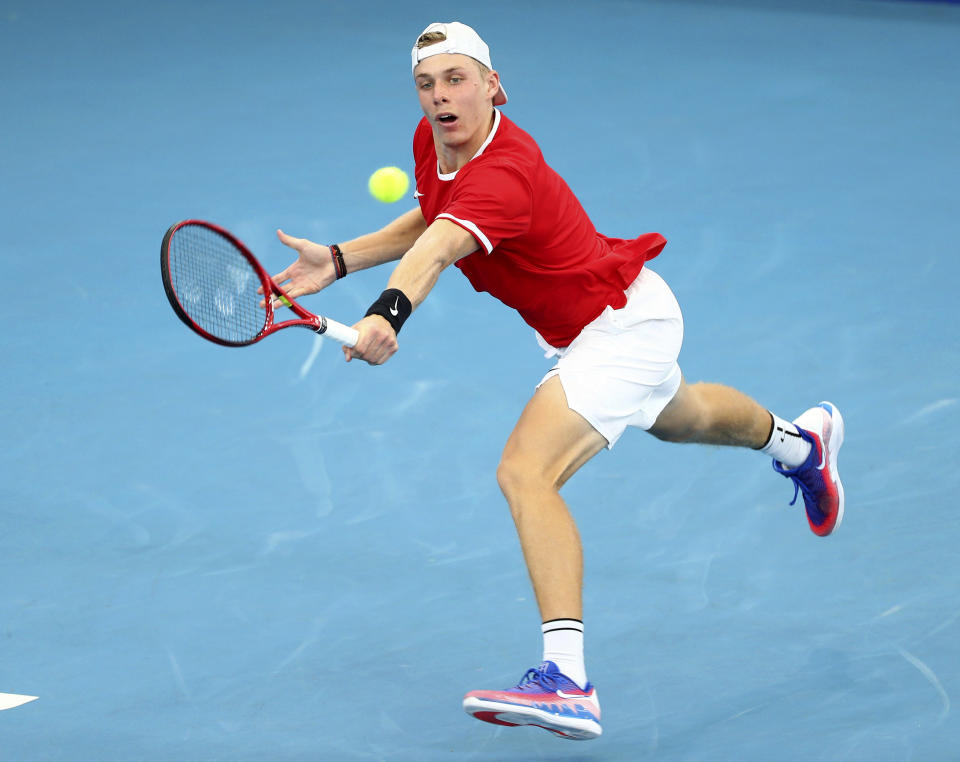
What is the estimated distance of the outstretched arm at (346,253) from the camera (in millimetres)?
3783

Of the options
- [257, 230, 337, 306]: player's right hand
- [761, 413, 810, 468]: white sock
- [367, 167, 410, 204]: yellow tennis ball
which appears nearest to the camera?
[257, 230, 337, 306]: player's right hand

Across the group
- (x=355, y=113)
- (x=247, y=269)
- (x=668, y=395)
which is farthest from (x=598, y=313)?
(x=355, y=113)

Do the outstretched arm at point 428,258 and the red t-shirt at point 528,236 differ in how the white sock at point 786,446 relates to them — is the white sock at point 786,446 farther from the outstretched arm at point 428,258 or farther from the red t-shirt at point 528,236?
the outstretched arm at point 428,258

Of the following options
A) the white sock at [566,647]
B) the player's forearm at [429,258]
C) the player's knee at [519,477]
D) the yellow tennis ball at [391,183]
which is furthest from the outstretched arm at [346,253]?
the yellow tennis ball at [391,183]

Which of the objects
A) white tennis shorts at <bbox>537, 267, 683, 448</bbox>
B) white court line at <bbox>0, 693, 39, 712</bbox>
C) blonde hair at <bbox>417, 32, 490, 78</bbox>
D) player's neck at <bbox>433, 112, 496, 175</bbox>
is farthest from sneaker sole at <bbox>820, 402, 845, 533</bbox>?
white court line at <bbox>0, 693, 39, 712</bbox>

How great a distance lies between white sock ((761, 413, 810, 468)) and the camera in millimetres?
4215

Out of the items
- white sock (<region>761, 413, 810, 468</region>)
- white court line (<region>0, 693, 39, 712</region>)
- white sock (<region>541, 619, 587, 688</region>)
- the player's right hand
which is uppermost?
the player's right hand

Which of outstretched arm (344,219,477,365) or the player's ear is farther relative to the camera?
the player's ear

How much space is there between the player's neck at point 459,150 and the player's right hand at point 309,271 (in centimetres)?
41

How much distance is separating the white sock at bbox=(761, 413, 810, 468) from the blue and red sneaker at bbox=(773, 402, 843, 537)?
0.02 metres

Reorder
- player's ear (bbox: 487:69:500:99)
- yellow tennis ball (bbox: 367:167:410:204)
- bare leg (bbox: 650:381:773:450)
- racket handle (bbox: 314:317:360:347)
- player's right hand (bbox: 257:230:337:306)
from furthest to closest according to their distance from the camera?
yellow tennis ball (bbox: 367:167:410:204) → bare leg (bbox: 650:381:773:450) → player's right hand (bbox: 257:230:337:306) → player's ear (bbox: 487:69:500:99) → racket handle (bbox: 314:317:360:347)

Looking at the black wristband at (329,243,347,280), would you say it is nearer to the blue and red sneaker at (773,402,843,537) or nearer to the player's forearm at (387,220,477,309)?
the player's forearm at (387,220,477,309)

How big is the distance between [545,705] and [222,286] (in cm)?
128

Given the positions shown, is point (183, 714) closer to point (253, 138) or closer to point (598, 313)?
point (598, 313)
